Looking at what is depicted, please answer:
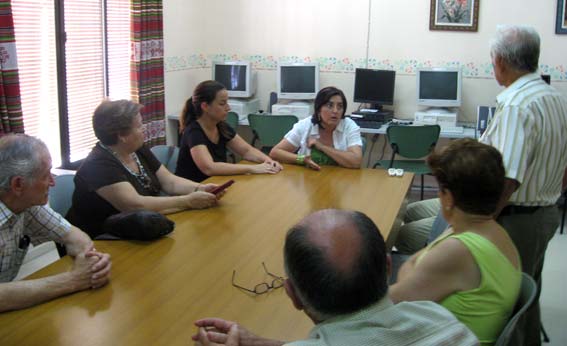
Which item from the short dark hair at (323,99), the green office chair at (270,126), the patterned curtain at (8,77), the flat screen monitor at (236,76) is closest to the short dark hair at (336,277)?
the short dark hair at (323,99)

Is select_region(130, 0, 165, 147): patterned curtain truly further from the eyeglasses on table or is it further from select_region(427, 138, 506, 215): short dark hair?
select_region(427, 138, 506, 215): short dark hair

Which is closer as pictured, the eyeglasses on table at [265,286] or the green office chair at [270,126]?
the eyeglasses on table at [265,286]

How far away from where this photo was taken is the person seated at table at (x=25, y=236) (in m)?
1.79

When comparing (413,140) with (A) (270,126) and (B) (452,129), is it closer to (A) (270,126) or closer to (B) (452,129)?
(B) (452,129)

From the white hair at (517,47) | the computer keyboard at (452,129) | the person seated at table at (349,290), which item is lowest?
the computer keyboard at (452,129)

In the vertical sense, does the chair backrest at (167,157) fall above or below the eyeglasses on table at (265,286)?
above

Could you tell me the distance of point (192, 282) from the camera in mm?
1993

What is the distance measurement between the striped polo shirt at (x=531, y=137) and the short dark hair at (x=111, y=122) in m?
1.51

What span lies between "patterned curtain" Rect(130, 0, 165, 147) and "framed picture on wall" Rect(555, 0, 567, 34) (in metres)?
3.50

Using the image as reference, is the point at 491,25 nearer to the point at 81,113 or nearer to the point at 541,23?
the point at 541,23

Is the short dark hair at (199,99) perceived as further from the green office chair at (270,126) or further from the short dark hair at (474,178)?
the short dark hair at (474,178)

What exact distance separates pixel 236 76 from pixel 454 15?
85.6 inches

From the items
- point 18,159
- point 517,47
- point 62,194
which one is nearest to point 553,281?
point 517,47

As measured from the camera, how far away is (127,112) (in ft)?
9.00
